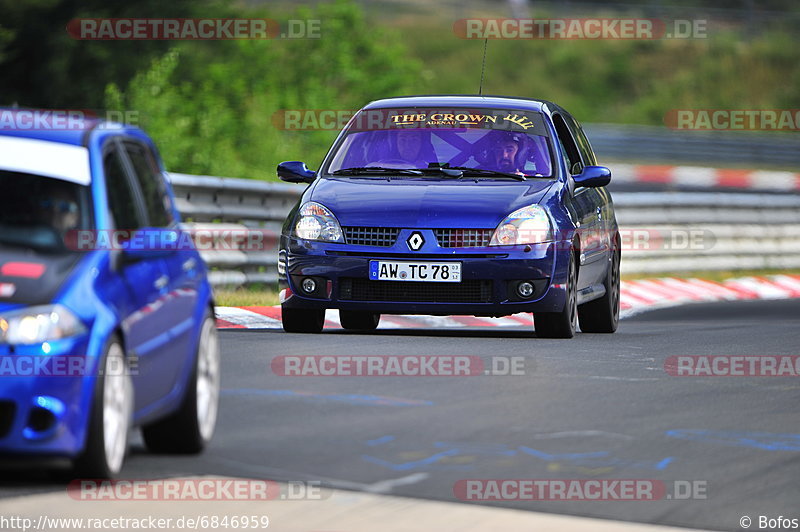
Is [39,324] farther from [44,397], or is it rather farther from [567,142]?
[567,142]

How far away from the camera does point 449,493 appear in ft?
23.5

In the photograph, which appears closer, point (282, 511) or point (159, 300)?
point (282, 511)

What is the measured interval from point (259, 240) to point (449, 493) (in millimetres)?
10118

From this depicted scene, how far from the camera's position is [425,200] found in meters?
12.2

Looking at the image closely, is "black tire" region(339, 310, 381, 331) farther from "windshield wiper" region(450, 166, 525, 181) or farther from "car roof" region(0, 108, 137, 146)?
"car roof" region(0, 108, 137, 146)

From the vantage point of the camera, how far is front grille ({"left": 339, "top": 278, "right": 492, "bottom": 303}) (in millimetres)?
12078

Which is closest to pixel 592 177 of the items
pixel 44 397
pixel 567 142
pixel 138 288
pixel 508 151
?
pixel 508 151

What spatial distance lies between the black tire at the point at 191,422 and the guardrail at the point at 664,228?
8383 mm

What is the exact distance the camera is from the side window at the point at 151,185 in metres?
7.81

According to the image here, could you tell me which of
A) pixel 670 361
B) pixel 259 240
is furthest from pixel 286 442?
pixel 259 240

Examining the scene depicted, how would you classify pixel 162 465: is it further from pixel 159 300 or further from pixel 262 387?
pixel 262 387

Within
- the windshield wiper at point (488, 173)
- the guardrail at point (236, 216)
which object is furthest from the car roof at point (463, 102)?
the guardrail at point (236, 216)

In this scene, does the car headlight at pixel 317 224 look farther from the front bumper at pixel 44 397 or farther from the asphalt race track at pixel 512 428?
the front bumper at pixel 44 397

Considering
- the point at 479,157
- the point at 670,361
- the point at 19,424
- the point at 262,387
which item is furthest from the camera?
the point at 479,157
